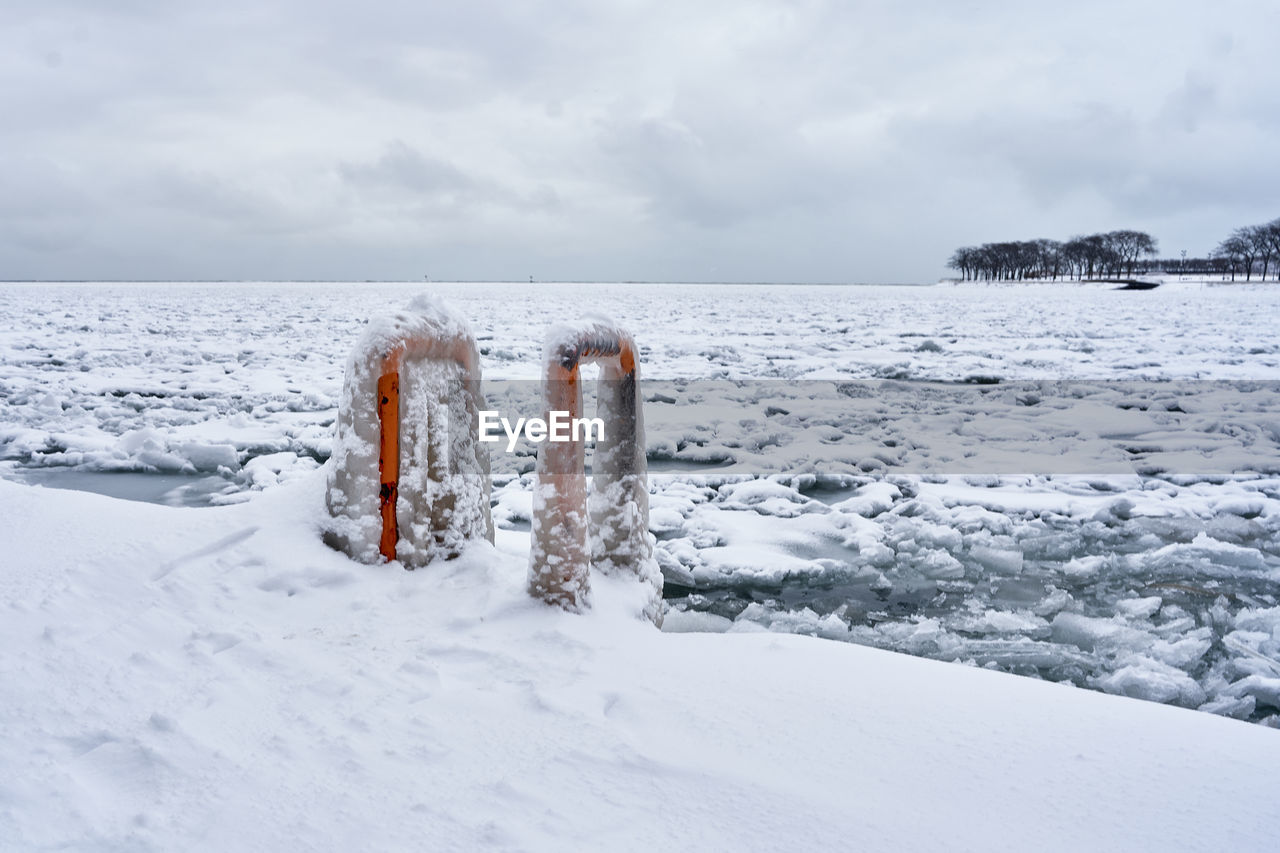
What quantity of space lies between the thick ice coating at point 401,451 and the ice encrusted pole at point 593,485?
37cm

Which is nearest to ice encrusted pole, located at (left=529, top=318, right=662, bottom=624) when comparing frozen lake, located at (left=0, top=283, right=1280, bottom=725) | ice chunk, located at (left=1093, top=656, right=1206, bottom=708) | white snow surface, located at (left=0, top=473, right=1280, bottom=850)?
white snow surface, located at (left=0, top=473, right=1280, bottom=850)

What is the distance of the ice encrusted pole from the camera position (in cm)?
209

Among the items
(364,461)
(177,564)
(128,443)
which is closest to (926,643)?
(364,461)

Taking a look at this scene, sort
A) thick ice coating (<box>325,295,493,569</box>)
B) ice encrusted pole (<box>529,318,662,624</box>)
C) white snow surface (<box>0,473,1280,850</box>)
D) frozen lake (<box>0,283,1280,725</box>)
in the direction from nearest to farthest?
white snow surface (<box>0,473,1280,850</box>), ice encrusted pole (<box>529,318,662,624</box>), thick ice coating (<box>325,295,493,569</box>), frozen lake (<box>0,283,1280,725</box>)

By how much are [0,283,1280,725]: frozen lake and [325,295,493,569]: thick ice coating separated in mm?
248

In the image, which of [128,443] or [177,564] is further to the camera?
[128,443]

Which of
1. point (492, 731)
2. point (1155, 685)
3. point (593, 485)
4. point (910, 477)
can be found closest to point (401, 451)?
point (593, 485)

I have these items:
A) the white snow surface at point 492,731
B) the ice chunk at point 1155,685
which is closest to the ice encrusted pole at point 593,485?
the white snow surface at point 492,731

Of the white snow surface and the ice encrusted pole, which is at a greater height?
the ice encrusted pole

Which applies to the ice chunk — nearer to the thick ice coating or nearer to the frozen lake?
the frozen lake

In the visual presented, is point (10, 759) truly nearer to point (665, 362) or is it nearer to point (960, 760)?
point (960, 760)

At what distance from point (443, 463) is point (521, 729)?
1.04 m

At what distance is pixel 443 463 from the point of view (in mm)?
2363

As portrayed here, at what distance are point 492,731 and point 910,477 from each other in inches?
155
